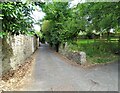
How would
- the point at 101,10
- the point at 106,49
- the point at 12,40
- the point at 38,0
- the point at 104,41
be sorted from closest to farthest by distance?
the point at 38,0
the point at 12,40
the point at 101,10
the point at 106,49
the point at 104,41

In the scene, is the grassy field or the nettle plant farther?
the grassy field

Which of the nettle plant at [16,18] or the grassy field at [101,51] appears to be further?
the grassy field at [101,51]

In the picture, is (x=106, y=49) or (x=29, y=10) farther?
(x=106, y=49)

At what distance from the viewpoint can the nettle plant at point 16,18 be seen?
7207 mm

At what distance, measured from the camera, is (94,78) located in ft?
30.7

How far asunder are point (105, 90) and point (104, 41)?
13.8 metres

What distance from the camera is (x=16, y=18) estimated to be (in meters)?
8.33

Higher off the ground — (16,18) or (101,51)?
(16,18)

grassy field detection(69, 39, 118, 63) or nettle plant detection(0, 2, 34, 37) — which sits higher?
nettle plant detection(0, 2, 34, 37)

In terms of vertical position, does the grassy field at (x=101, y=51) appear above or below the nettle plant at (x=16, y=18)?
below

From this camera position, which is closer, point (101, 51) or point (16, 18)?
point (16, 18)

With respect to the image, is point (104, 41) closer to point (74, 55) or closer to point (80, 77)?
point (74, 55)

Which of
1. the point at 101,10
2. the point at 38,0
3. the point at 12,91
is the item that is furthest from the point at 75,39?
the point at 12,91

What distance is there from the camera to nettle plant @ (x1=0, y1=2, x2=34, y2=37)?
7.21 metres
